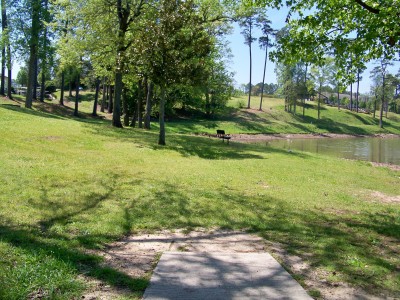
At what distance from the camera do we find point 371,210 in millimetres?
8617

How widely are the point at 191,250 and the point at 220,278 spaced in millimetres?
1089

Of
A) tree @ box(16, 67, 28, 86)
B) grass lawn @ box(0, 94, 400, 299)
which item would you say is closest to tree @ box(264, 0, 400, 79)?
grass lawn @ box(0, 94, 400, 299)

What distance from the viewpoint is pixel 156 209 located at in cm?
722

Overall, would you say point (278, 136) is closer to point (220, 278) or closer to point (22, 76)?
point (220, 278)

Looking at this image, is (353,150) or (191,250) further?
(353,150)

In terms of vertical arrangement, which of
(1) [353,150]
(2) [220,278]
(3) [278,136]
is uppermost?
(3) [278,136]

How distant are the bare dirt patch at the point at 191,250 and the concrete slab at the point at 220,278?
21 cm

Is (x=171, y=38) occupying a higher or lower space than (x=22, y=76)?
lower

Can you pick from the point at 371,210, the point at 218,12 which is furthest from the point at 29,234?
the point at 218,12

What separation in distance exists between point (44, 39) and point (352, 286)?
32820 millimetres

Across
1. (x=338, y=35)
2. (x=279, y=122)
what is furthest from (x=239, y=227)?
(x=279, y=122)

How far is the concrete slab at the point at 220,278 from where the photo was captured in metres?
3.92

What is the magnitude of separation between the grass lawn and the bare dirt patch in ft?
0.49

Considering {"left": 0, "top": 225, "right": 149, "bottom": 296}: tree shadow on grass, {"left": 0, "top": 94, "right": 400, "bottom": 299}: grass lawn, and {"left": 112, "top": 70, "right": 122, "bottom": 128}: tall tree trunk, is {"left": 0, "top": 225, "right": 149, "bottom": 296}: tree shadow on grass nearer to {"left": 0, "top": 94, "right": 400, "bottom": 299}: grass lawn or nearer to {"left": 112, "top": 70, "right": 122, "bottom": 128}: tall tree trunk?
{"left": 0, "top": 94, "right": 400, "bottom": 299}: grass lawn
